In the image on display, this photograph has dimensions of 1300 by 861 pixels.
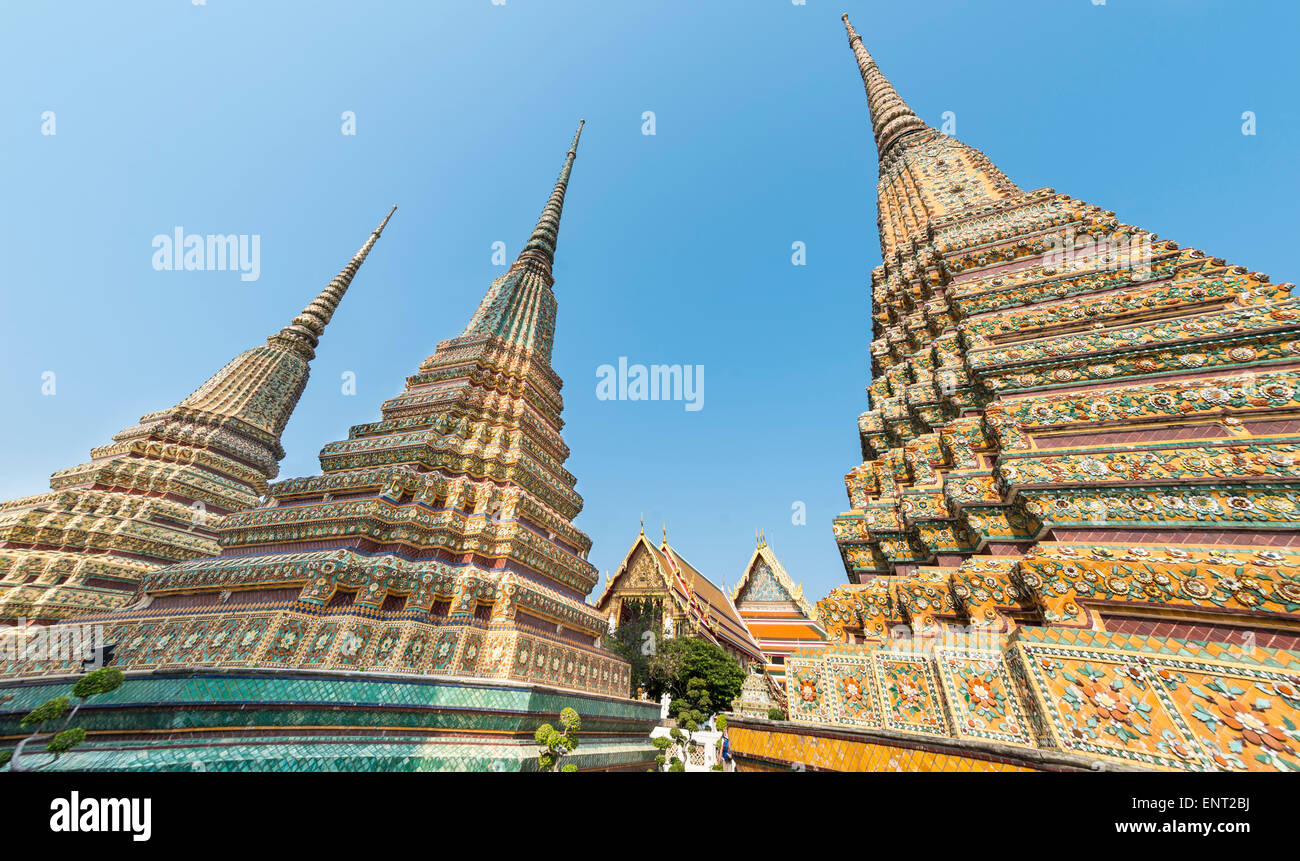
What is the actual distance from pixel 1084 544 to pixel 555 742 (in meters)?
5.77

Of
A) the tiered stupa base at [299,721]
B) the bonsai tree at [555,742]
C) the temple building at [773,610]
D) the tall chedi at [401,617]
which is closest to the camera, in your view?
the tiered stupa base at [299,721]

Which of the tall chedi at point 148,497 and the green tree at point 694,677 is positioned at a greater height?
the tall chedi at point 148,497

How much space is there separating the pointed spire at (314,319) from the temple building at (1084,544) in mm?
21724

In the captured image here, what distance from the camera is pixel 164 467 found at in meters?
14.0

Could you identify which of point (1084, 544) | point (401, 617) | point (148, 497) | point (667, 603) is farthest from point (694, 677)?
point (148, 497)

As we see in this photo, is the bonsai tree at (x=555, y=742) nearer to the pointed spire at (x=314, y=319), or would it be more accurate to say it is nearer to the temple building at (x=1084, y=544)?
the temple building at (x=1084, y=544)

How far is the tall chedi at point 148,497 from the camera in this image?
449 inches

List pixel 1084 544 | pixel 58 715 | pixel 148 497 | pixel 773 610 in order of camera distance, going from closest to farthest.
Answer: pixel 1084 544 → pixel 58 715 → pixel 148 497 → pixel 773 610

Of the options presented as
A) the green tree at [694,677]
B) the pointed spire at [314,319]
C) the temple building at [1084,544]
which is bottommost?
the green tree at [694,677]

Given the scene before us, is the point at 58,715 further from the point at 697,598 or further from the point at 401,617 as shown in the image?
the point at 697,598

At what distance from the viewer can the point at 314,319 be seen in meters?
19.9

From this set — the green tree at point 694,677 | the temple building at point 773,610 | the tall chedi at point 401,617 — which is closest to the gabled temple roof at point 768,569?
the temple building at point 773,610
